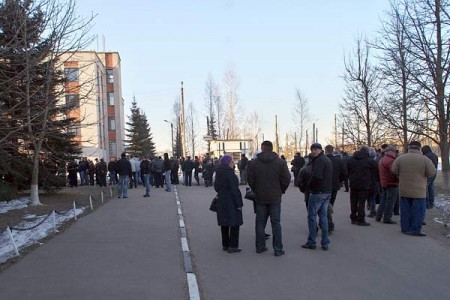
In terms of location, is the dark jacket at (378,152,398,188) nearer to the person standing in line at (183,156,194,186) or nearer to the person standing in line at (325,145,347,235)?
the person standing in line at (325,145,347,235)

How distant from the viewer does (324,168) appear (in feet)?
27.9

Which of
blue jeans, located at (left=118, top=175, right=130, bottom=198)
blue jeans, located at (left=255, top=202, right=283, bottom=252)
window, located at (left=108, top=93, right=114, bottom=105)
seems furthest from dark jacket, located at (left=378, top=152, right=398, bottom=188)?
window, located at (left=108, top=93, right=114, bottom=105)

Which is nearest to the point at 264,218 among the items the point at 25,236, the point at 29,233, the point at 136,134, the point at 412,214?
the point at 412,214

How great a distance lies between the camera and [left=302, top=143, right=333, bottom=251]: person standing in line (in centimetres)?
837

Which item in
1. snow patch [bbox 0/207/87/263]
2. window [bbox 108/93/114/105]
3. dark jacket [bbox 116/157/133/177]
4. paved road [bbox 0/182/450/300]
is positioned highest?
window [bbox 108/93/114/105]

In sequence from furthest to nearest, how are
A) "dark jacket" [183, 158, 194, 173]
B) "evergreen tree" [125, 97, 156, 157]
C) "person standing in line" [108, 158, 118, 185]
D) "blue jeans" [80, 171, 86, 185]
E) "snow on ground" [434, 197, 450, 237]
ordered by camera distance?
"evergreen tree" [125, 97, 156, 157] < "blue jeans" [80, 171, 86, 185] < "dark jacket" [183, 158, 194, 173] < "person standing in line" [108, 158, 118, 185] < "snow on ground" [434, 197, 450, 237]

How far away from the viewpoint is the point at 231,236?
8.22 metres

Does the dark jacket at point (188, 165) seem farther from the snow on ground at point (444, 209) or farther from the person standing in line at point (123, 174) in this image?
the snow on ground at point (444, 209)

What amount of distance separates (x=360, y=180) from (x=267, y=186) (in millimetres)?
3764

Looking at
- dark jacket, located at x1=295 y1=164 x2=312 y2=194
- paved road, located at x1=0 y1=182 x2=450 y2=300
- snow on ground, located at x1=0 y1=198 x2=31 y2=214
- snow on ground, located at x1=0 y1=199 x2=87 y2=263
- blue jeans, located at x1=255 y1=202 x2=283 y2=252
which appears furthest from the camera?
snow on ground, located at x1=0 y1=198 x2=31 y2=214

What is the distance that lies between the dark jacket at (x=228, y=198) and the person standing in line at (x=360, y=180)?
3911 millimetres

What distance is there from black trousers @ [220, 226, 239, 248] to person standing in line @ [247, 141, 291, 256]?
39 cm

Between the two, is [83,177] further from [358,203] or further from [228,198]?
[228,198]

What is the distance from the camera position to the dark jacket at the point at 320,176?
8.40 meters
